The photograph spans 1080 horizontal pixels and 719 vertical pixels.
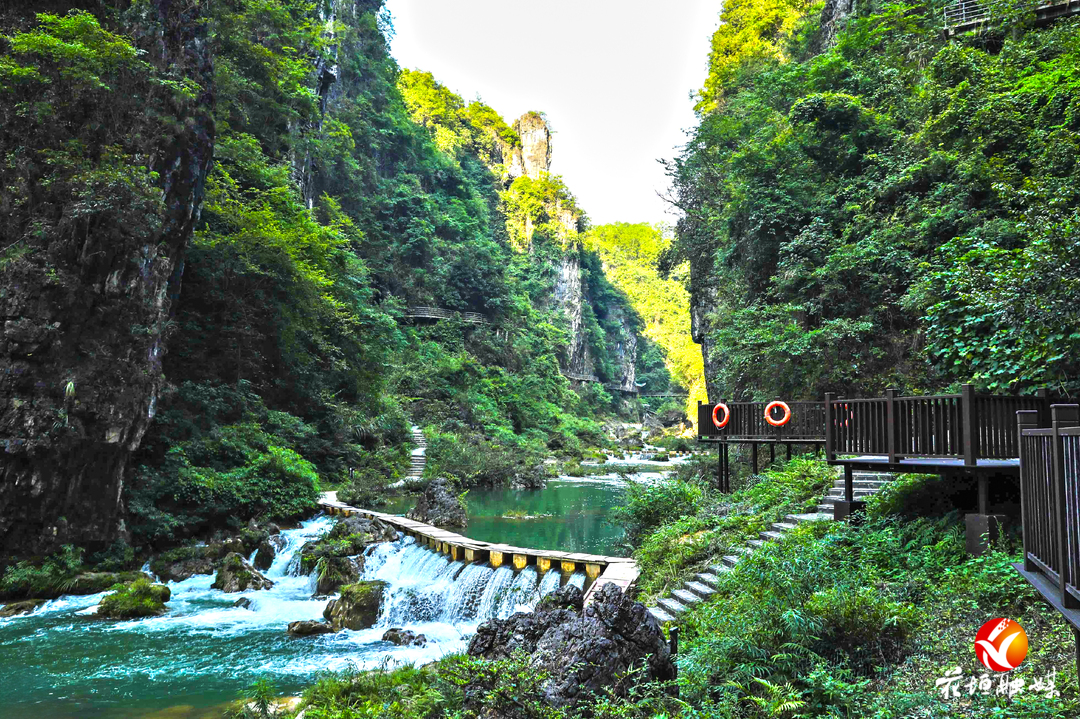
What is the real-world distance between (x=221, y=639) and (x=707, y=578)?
7.88 meters

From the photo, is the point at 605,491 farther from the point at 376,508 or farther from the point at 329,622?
the point at 329,622

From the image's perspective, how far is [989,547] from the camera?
5.83 m

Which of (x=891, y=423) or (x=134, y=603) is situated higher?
(x=891, y=423)

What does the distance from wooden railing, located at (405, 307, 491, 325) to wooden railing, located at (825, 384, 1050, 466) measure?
3499cm


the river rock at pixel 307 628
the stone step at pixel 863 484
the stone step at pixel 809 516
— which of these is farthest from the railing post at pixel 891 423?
the river rock at pixel 307 628

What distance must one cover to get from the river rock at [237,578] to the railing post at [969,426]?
12600 millimetres

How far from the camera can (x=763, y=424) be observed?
12891mm

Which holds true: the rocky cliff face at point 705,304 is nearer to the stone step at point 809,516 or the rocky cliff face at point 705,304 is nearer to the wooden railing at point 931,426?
the stone step at point 809,516

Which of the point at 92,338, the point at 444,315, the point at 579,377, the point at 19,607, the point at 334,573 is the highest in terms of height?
the point at 444,315

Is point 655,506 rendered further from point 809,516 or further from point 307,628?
point 307,628

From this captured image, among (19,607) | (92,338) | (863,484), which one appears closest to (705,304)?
(863,484)

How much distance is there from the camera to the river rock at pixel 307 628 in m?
10.3

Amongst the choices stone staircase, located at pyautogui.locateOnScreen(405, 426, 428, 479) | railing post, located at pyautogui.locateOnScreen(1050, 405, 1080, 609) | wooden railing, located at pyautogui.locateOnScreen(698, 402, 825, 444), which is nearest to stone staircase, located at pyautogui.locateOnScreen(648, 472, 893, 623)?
wooden railing, located at pyautogui.locateOnScreen(698, 402, 825, 444)

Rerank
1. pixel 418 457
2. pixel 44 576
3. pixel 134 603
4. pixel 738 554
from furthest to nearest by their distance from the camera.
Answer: pixel 418 457 < pixel 44 576 < pixel 134 603 < pixel 738 554
